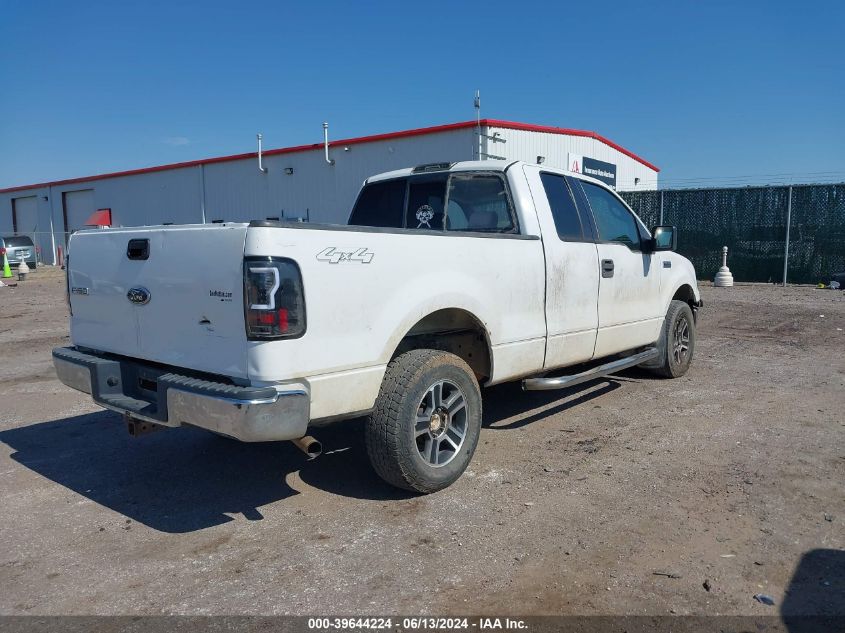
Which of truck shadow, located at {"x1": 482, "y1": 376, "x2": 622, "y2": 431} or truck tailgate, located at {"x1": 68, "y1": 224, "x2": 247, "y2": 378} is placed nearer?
truck tailgate, located at {"x1": 68, "y1": 224, "x2": 247, "y2": 378}

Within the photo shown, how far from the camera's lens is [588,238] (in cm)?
562

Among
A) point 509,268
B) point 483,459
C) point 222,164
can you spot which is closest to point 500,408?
point 483,459

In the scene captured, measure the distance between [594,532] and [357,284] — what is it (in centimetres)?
183

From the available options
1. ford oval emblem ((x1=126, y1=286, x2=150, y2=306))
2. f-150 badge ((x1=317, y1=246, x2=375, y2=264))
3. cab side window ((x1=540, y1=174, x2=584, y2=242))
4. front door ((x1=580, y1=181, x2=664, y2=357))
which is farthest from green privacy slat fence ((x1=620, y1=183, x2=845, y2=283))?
ford oval emblem ((x1=126, y1=286, x2=150, y2=306))

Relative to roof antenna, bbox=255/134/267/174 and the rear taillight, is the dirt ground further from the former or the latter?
roof antenna, bbox=255/134/267/174

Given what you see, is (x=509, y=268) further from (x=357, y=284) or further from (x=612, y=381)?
(x=612, y=381)

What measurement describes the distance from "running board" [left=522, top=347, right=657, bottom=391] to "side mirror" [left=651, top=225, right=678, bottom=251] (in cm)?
99

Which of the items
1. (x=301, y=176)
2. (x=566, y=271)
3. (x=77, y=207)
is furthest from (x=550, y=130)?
(x=77, y=207)

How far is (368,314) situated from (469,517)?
1.29 metres

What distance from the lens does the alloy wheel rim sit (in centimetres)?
414

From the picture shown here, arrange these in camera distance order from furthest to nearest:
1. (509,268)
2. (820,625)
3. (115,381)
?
1. (509,268)
2. (115,381)
3. (820,625)

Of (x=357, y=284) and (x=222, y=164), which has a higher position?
(x=222, y=164)

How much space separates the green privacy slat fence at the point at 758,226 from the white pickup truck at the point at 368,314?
44.9ft

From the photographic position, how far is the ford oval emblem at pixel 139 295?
→ 3.92 metres
